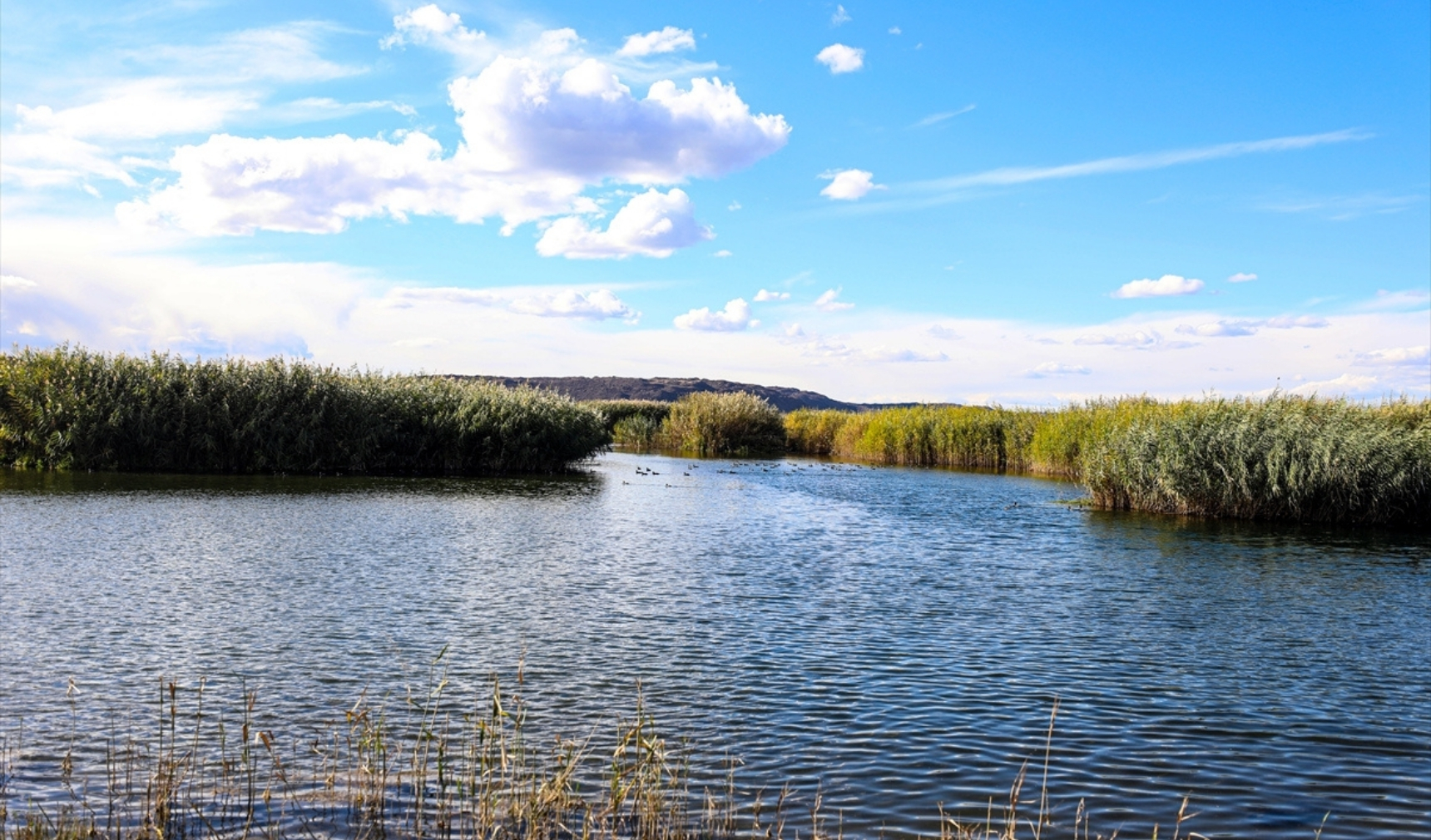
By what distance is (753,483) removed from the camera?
31562mm

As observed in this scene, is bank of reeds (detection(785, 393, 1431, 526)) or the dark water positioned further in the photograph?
bank of reeds (detection(785, 393, 1431, 526))

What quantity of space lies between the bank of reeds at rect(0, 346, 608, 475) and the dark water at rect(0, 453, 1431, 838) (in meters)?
11.3

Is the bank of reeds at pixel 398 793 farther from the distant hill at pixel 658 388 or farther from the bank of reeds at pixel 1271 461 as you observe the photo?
the distant hill at pixel 658 388

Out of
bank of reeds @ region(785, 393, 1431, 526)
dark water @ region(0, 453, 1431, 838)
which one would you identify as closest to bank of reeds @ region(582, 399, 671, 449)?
bank of reeds @ region(785, 393, 1431, 526)

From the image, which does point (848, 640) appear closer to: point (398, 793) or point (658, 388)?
point (398, 793)

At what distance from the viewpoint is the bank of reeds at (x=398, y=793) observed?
538 cm

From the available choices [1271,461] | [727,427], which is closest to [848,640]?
[1271,461]

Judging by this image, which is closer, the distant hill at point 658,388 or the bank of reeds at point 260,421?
the bank of reeds at point 260,421

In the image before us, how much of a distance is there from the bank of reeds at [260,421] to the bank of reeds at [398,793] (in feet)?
85.8

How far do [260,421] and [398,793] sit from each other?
27944mm

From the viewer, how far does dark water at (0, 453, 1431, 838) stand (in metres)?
6.74

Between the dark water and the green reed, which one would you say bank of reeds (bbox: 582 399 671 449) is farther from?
the dark water

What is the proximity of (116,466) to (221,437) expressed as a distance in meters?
2.86

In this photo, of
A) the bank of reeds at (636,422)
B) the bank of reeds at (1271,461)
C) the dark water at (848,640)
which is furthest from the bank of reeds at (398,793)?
the bank of reeds at (636,422)
